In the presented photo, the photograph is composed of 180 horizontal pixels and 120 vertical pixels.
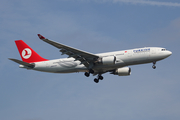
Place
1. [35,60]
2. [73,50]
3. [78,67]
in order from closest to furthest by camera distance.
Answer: [73,50] < [78,67] < [35,60]

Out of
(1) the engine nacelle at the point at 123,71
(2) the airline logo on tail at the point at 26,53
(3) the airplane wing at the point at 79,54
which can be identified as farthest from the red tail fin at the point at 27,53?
(1) the engine nacelle at the point at 123,71

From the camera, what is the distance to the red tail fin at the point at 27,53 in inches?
1985

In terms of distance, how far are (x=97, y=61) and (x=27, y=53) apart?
13909mm

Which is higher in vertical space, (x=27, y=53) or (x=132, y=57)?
(x=27, y=53)

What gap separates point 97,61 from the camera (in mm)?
44625

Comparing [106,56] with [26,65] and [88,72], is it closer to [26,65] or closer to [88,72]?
[88,72]

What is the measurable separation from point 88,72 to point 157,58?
36.4 feet

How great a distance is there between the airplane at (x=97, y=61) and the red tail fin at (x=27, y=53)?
1518 millimetres

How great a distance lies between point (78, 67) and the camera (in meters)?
46.4

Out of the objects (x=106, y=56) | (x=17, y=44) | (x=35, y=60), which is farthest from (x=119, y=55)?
(x=17, y=44)

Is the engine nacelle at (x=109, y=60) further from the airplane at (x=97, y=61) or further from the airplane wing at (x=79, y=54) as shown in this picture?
the airplane wing at (x=79, y=54)

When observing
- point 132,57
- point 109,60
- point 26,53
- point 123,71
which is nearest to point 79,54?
point 109,60

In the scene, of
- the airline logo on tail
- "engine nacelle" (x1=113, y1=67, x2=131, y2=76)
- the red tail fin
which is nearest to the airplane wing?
"engine nacelle" (x1=113, y1=67, x2=131, y2=76)

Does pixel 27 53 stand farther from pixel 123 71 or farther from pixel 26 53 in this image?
pixel 123 71
